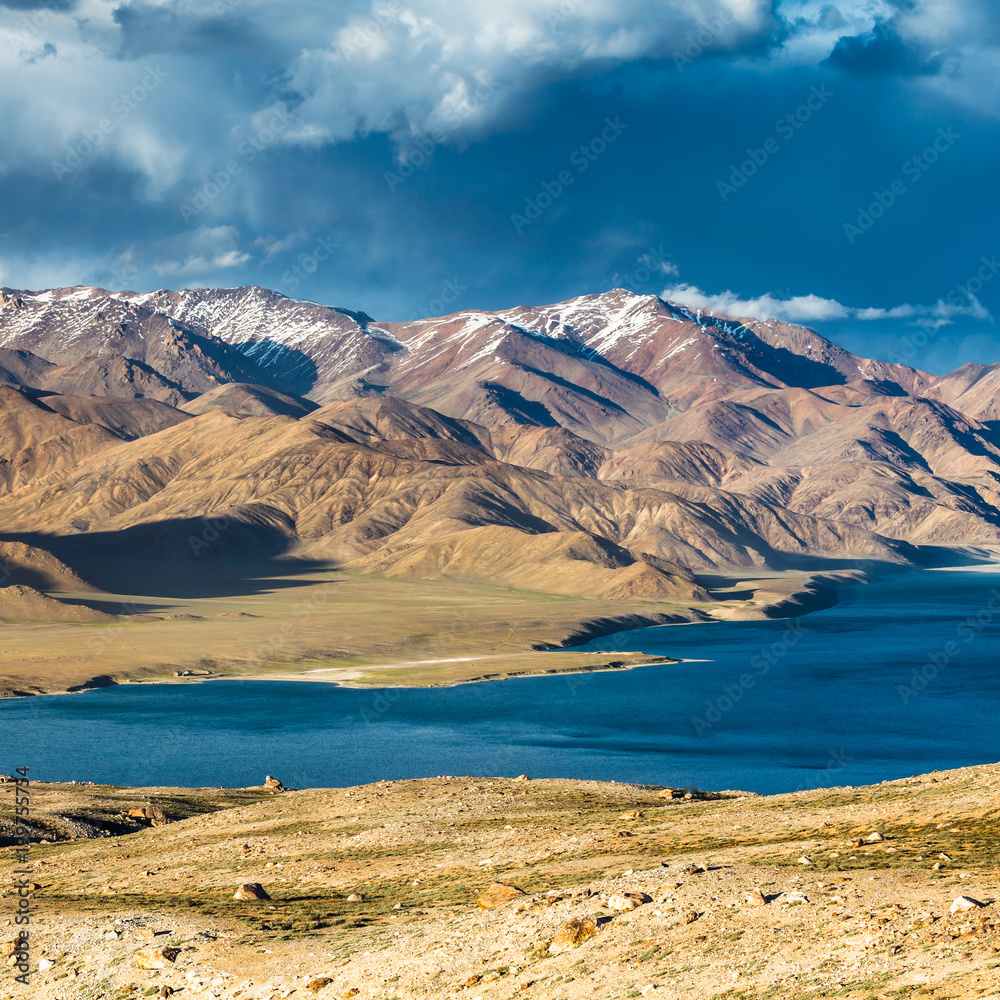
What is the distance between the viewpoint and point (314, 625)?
557ft

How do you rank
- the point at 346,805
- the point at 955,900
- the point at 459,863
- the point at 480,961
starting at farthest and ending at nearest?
the point at 346,805 < the point at 459,863 < the point at 480,961 < the point at 955,900

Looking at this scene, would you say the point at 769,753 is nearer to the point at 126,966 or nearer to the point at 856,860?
the point at 856,860

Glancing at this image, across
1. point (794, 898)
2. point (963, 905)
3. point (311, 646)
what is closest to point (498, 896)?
point (794, 898)

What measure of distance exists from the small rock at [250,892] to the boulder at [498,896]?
266 inches

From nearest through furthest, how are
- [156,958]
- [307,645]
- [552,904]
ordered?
[156,958] → [552,904] → [307,645]

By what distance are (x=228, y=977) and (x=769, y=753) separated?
257 feet

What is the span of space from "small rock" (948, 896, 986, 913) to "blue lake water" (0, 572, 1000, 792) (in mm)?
57587

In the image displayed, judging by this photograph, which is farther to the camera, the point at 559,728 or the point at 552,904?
the point at 559,728

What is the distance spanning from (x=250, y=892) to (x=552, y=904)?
923cm

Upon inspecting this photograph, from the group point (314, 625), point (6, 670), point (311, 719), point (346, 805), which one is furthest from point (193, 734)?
point (314, 625)

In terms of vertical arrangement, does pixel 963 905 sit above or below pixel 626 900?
above

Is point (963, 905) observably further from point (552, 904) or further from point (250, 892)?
point (250, 892)

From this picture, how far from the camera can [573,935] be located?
20016 mm

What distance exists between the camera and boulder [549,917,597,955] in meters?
19.9
